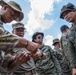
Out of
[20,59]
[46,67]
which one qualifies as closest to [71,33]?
[46,67]

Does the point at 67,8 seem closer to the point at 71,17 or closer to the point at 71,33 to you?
the point at 71,17

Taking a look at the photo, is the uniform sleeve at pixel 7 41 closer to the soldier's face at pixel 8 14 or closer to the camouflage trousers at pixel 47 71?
Result: the soldier's face at pixel 8 14

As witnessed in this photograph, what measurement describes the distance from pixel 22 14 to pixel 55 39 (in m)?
5.07

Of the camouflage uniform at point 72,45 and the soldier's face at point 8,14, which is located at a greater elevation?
the soldier's face at point 8,14

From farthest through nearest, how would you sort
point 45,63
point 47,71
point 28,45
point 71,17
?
point 45,63 → point 47,71 → point 71,17 → point 28,45

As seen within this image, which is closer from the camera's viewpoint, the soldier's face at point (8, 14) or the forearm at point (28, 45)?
the forearm at point (28, 45)

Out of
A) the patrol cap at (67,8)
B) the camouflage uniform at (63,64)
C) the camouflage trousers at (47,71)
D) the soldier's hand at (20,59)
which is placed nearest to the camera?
the soldier's hand at (20,59)

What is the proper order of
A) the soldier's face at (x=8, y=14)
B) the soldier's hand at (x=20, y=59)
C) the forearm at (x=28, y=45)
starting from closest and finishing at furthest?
the forearm at (x=28, y=45)
the soldier's hand at (x=20, y=59)
the soldier's face at (x=8, y=14)

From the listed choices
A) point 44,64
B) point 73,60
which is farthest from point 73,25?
point 44,64

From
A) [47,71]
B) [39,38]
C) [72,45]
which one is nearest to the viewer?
[72,45]

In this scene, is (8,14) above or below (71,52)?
above

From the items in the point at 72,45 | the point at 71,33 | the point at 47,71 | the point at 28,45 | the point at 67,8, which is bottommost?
the point at 47,71

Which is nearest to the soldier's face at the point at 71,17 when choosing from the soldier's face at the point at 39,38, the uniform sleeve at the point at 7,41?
the soldier's face at the point at 39,38

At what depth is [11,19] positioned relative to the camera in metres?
3.97
